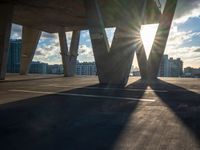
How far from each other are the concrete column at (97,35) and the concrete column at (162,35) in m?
11.9

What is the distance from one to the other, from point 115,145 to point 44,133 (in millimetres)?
1677

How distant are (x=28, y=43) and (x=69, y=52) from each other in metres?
7.58

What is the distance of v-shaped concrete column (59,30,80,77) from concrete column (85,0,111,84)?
2168cm

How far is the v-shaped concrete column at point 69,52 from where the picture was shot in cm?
4225

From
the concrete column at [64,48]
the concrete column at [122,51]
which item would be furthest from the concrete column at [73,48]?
the concrete column at [122,51]

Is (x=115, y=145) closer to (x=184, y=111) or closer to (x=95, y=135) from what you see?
(x=95, y=135)

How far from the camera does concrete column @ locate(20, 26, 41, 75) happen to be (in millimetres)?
43875

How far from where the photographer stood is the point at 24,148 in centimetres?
443

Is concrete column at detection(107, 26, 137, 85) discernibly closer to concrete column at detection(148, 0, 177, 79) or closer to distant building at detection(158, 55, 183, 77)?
concrete column at detection(148, 0, 177, 79)

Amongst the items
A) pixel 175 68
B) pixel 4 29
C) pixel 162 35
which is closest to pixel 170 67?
pixel 175 68

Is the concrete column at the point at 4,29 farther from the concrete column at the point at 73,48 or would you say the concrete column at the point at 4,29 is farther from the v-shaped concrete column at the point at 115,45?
the concrete column at the point at 73,48

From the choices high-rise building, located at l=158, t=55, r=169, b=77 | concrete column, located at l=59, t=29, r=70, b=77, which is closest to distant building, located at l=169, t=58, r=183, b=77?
high-rise building, located at l=158, t=55, r=169, b=77

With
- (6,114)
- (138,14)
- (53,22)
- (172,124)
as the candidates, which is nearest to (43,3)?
(53,22)

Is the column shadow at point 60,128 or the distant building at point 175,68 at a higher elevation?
the distant building at point 175,68
